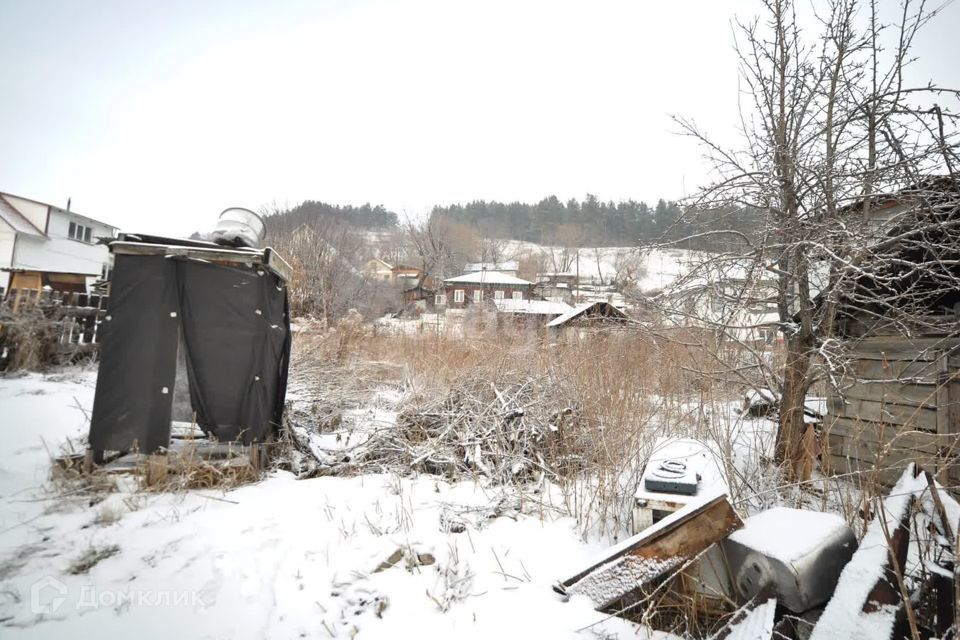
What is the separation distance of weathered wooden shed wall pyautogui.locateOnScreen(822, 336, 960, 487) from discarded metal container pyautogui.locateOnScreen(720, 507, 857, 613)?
1.74 meters

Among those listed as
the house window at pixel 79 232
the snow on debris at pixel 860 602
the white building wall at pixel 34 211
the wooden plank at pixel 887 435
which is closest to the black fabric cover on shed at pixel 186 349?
the snow on debris at pixel 860 602

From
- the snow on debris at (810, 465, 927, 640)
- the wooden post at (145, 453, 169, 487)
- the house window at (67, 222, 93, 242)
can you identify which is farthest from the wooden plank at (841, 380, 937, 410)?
the house window at (67, 222, 93, 242)

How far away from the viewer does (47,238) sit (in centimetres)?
2156

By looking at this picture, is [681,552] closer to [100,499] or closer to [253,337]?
[253,337]

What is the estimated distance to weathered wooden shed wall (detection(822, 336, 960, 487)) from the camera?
350 centimetres

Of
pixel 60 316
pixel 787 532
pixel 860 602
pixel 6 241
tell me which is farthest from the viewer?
pixel 6 241

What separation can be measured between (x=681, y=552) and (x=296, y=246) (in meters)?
25.3

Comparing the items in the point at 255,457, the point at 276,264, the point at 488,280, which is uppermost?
the point at 488,280

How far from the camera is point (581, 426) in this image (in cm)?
453

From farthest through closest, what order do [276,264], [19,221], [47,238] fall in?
1. [47,238]
2. [19,221]
3. [276,264]

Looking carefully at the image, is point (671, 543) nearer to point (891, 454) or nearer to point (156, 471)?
point (891, 454)

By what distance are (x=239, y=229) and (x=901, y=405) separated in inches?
275

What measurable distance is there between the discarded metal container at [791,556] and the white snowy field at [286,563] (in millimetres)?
616

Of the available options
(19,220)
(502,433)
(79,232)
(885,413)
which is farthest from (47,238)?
(885,413)
